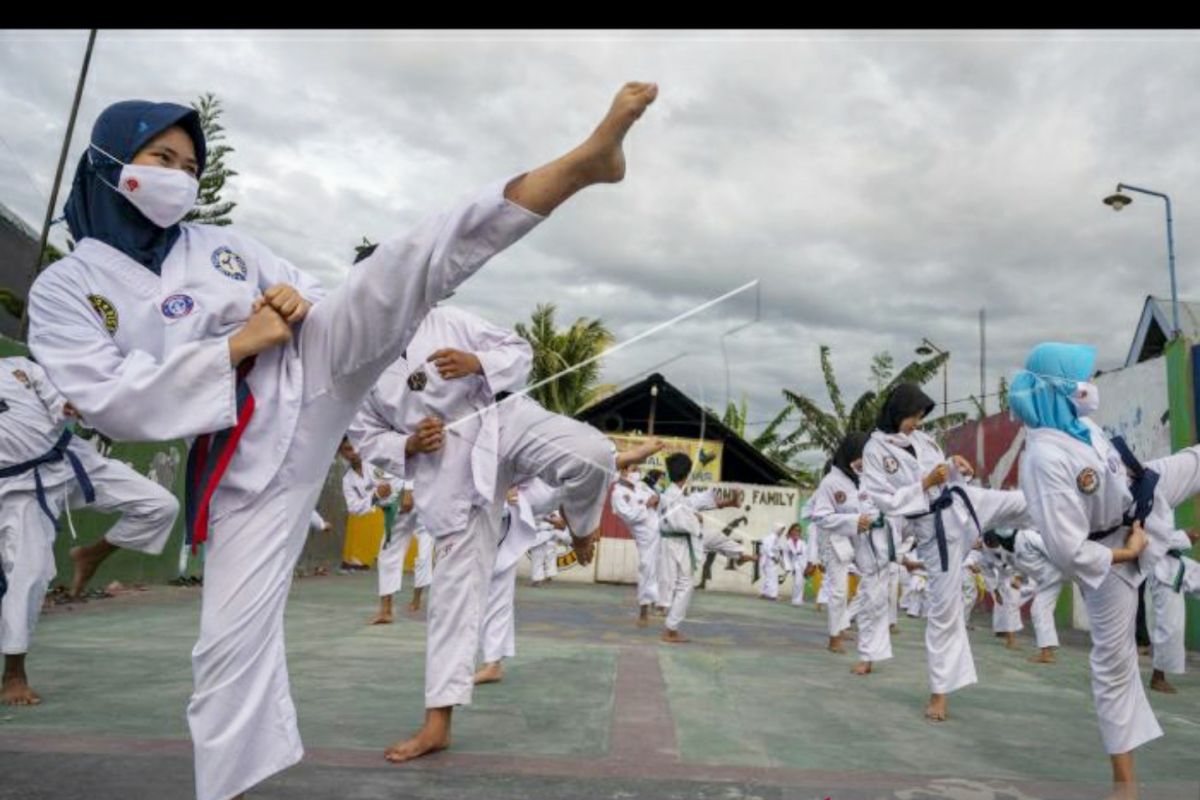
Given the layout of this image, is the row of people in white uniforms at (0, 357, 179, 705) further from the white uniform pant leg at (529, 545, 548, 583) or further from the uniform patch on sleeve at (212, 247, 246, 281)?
the white uniform pant leg at (529, 545, 548, 583)

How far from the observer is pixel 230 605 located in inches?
87.0

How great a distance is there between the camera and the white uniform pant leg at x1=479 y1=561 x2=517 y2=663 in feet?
17.8

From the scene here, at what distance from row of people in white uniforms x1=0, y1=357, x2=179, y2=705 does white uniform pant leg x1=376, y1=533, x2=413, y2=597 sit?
12.8ft

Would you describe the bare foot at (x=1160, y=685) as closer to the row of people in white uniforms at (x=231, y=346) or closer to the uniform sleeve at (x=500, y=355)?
the uniform sleeve at (x=500, y=355)

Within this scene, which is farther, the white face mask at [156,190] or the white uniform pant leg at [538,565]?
the white uniform pant leg at [538,565]

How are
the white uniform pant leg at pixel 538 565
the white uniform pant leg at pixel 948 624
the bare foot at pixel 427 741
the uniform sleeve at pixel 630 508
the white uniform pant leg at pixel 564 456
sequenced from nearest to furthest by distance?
the bare foot at pixel 427 741 → the white uniform pant leg at pixel 564 456 → the white uniform pant leg at pixel 948 624 → the uniform sleeve at pixel 630 508 → the white uniform pant leg at pixel 538 565

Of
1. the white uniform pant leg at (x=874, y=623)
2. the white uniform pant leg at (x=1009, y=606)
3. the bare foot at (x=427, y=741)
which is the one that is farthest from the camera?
the white uniform pant leg at (x=1009, y=606)

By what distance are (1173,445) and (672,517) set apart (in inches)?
236

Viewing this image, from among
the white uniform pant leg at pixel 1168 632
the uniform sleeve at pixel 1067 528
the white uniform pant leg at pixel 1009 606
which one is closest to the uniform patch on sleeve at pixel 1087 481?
the uniform sleeve at pixel 1067 528

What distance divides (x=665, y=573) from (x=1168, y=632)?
17.3 feet

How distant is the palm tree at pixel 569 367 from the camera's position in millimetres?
2900

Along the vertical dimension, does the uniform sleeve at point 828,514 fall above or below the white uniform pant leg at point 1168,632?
above

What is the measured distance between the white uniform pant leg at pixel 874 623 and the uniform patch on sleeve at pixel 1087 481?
394 cm

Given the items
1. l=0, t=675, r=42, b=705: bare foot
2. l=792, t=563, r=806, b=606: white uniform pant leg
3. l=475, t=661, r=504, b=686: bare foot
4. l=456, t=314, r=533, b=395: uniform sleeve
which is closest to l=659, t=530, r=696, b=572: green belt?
l=475, t=661, r=504, b=686: bare foot
